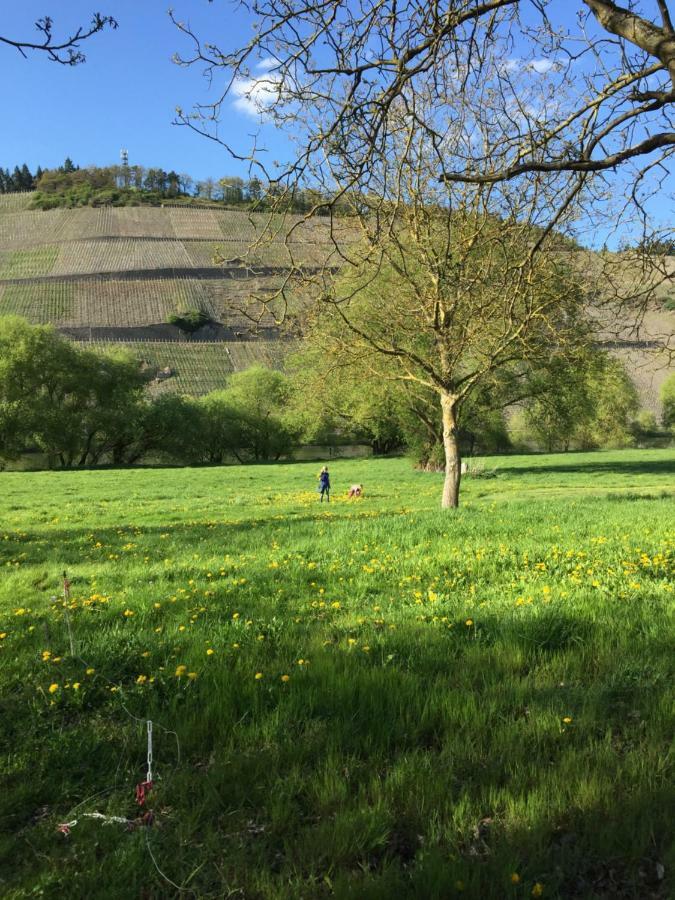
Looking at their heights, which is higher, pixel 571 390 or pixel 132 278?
pixel 132 278

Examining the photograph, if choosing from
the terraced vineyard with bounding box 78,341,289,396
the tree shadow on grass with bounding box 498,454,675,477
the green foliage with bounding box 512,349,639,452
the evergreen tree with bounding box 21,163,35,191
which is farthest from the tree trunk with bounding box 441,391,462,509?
the evergreen tree with bounding box 21,163,35,191

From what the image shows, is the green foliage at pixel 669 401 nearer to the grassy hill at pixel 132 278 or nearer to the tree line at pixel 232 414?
the grassy hill at pixel 132 278

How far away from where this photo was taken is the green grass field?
7.57ft

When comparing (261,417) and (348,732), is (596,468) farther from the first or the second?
(348,732)

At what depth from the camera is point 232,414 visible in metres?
56.6

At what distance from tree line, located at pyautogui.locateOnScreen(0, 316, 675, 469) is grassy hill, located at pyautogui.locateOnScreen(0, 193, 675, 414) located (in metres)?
19.2

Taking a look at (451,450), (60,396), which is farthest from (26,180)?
(451,450)

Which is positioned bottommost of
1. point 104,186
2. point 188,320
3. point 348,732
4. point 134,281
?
point 348,732

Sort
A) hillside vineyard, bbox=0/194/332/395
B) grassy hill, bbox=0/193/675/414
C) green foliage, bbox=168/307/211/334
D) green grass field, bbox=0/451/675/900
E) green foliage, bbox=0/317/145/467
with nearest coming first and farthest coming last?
green grass field, bbox=0/451/675/900
green foliage, bbox=0/317/145/467
hillside vineyard, bbox=0/194/332/395
grassy hill, bbox=0/193/675/414
green foliage, bbox=168/307/211/334

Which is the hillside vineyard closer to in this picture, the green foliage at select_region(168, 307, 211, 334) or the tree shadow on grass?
the green foliage at select_region(168, 307, 211, 334)

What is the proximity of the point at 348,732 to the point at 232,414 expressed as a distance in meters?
54.6

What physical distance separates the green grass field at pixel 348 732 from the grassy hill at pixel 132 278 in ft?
222

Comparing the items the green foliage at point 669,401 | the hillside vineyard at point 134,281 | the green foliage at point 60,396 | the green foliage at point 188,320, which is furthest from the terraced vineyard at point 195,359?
the green foliage at point 669,401

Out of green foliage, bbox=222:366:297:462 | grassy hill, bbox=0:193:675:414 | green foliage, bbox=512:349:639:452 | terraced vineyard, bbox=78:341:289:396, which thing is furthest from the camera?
grassy hill, bbox=0:193:675:414
